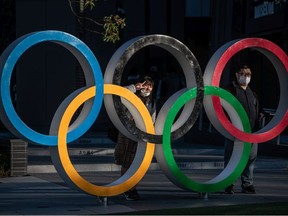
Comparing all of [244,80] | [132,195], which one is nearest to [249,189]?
[244,80]

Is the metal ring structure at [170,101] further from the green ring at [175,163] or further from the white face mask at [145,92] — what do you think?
the white face mask at [145,92]

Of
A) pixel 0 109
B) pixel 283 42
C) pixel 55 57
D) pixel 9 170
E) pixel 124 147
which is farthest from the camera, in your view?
pixel 55 57

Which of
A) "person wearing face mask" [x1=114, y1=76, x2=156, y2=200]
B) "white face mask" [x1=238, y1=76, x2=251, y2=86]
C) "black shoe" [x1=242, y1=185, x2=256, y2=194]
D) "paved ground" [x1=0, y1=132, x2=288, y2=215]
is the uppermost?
"white face mask" [x1=238, y1=76, x2=251, y2=86]

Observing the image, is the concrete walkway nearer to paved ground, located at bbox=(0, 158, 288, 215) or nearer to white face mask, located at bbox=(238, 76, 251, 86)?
paved ground, located at bbox=(0, 158, 288, 215)

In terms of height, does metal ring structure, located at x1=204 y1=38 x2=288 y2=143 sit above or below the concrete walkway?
above

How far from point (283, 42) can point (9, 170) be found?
14181 millimetres

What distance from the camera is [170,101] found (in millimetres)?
13555

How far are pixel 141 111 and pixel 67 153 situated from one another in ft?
4.16

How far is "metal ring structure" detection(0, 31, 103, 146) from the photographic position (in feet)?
39.6

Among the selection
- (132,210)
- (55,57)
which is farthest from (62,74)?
(132,210)

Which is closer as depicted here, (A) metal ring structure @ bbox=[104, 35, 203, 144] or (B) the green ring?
(A) metal ring structure @ bbox=[104, 35, 203, 144]

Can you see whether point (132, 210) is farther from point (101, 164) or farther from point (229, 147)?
point (101, 164)

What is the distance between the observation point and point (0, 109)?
12.2 metres

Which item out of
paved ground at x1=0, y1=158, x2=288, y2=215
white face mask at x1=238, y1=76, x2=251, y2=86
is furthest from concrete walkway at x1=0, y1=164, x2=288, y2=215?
white face mask at x1=238, y1=76, x2=251, y2=86
